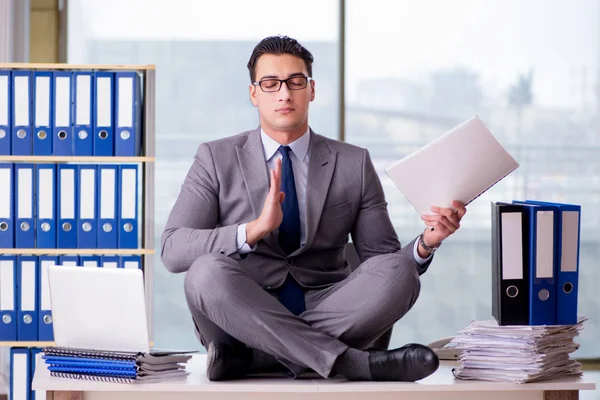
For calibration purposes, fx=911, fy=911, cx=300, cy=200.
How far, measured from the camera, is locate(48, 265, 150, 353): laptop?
7.20 feet

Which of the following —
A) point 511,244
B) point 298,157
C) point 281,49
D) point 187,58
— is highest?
point 187,58

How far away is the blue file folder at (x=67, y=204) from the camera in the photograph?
3.35 meters

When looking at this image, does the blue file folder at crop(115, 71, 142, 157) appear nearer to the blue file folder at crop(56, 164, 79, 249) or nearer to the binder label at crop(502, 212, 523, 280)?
the blue file folder at crop(56, 164, 79, 249)

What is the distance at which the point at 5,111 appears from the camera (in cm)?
334

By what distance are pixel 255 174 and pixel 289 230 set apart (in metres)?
0.18

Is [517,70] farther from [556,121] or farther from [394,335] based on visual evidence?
[394,335]

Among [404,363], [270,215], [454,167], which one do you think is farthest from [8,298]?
[454,167]

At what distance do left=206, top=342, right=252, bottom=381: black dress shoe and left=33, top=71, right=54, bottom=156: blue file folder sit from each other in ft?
4.67

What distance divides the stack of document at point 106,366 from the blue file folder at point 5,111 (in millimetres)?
1351

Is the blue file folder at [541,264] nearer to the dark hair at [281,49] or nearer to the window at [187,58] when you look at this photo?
the dark hair at [281,49]

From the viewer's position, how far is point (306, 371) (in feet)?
7.61

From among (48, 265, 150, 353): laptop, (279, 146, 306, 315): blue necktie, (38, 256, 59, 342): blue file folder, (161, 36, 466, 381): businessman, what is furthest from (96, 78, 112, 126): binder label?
(48, 265, 150, 353): laptop

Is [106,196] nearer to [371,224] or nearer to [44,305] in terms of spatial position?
[44,305]

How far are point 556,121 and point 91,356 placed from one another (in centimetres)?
322
